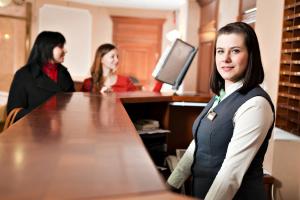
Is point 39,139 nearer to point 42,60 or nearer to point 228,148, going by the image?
point 228,148

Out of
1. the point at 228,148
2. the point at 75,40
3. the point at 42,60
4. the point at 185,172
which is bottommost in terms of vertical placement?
the point at 185,172

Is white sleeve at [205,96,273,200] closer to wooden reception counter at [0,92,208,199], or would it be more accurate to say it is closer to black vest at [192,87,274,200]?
black vest at [192,87,274,200]

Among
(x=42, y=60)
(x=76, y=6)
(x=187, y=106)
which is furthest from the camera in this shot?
(x=76, y=6)

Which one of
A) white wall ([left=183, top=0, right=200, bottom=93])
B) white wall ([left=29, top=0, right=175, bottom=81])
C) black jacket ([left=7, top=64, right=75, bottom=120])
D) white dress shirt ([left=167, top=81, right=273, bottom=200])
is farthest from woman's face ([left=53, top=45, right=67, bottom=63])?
white wall ([left=29, top=0, right=175, bottom=81])

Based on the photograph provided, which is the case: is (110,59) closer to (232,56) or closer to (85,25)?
(232,56)

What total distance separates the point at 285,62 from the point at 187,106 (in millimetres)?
806

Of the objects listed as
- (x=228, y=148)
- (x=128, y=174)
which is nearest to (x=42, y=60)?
(x=228, y=148)

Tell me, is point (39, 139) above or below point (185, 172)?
above

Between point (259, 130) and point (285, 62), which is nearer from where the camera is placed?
point (259, 130)

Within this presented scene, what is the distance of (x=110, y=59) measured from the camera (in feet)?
9.39

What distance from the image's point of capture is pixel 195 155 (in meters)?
1.36

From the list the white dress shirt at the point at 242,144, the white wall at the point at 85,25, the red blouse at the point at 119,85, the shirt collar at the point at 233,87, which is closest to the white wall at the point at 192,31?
the white wall at the point at 85,25

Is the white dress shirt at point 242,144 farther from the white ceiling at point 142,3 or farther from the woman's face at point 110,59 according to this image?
the white ceiling at point 142,3

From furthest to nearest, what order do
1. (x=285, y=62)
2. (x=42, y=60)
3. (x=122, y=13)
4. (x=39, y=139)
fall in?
(x=122, y=13)
(x=42, y=60)
(x=285, y=62)
(x=39, y=139)
